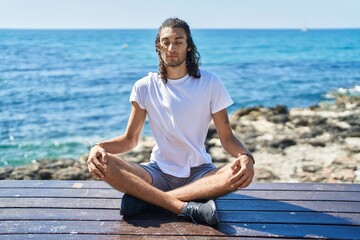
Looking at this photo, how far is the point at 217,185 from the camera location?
384cm

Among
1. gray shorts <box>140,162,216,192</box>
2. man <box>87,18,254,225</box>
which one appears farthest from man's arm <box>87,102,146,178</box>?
gray shorts <box>140,162,216,192</box>

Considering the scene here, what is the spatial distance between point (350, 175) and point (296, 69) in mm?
30447

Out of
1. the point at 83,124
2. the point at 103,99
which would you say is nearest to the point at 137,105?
the point at 83,124

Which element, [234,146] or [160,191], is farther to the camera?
[234,146]

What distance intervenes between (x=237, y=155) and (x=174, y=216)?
693 millimetres

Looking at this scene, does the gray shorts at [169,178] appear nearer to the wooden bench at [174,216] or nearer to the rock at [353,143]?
the wooden bench at [174,216]

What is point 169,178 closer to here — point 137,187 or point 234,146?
point 137,187

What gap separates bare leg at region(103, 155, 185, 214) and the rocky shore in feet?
16.1

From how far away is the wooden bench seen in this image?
354cm

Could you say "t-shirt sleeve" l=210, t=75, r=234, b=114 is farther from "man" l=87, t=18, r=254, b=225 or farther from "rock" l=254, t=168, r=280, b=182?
"rock" l=254, t=168, r=280, b=182

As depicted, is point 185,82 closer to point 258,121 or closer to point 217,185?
point 217,185

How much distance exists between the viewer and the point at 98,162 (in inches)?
147

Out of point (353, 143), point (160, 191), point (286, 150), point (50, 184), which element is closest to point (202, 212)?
point (160, 191)

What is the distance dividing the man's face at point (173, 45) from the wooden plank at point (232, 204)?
127cm
